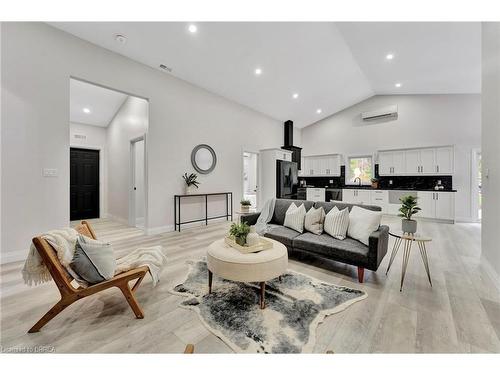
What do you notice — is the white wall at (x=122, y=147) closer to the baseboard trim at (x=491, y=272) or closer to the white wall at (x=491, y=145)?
the white wall at (x=491, y=145)

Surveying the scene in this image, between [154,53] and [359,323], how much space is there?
190 inches

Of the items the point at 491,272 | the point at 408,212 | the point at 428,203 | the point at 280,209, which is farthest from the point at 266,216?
the point at 428,203

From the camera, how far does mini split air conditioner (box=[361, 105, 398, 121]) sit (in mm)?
6461

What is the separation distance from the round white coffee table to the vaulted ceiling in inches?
138

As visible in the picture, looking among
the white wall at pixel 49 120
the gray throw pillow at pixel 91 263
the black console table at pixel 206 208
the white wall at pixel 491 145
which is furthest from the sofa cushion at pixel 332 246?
the white wall at pixel 49 120

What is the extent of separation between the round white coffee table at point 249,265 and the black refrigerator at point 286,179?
4497 mm

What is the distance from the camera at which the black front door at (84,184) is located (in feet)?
18.5

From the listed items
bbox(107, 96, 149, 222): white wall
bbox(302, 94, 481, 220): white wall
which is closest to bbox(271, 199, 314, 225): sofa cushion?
bbox(107, 96, 149, 222): white wall

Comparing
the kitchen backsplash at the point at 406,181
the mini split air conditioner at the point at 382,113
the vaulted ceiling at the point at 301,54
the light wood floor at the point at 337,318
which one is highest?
the vaulted ceiling at the point at 301,54

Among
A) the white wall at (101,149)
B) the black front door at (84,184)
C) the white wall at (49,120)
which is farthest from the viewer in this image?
the white wall at (101,149)

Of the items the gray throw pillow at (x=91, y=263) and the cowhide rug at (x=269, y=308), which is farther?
the gray throw pillow at (x=91, y=263)

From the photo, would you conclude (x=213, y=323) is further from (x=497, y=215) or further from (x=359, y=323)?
(x=497, y=215)

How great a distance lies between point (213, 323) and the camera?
5.33 feet
